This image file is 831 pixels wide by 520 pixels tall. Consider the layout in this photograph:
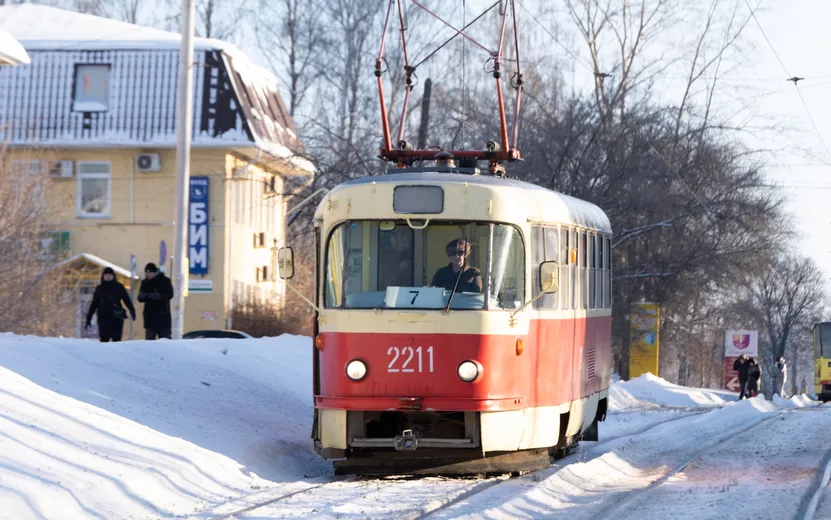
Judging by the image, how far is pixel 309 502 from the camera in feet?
36.1

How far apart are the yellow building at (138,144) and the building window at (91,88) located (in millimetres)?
28

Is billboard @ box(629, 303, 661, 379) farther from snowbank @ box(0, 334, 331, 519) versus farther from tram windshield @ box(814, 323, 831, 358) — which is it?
snowbank @ box(0, 334, 331, 519)

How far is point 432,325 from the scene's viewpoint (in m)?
12.3

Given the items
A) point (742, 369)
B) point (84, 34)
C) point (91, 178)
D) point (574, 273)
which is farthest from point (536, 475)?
point (84, 34)

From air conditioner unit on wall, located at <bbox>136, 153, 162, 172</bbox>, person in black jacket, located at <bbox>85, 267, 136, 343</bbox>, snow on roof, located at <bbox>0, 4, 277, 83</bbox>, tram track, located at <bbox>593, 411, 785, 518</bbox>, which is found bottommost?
tram track, located at <bbox>593, 411, 785, 518</bbox>

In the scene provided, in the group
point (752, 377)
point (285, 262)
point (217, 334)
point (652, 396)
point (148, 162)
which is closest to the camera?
point (285, 262)

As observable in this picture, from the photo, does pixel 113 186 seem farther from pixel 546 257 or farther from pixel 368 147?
pixel 546 257

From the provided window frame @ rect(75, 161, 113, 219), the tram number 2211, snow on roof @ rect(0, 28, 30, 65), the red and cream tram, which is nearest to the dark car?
snow on roof @ rect(0, 28, 30, 65)

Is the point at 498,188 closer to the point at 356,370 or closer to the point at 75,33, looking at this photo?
the point at 356,370

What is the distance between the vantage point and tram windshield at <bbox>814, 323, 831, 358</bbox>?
48406 millimetres

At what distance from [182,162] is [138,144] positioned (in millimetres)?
16239

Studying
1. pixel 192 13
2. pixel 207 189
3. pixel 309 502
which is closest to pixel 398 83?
pixel 207 189

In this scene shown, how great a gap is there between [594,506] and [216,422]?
5105 mm

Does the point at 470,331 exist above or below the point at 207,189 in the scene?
below
